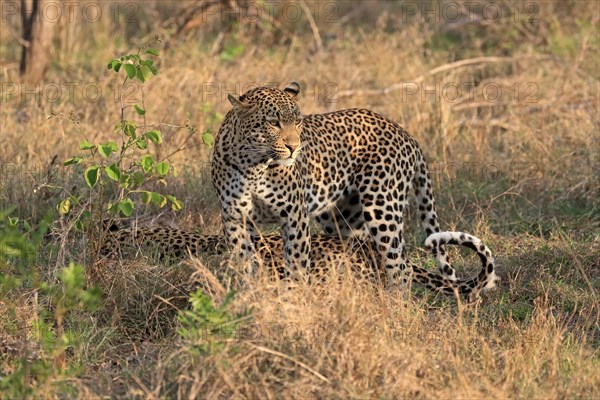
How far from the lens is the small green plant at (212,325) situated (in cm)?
493

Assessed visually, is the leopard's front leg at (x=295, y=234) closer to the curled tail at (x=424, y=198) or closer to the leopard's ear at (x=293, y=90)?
the leopard's ear at (x=293, y=90)

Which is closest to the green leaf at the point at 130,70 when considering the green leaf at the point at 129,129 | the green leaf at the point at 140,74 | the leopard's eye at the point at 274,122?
the green leaf at the point at 140,74

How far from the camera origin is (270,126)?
6.36 m

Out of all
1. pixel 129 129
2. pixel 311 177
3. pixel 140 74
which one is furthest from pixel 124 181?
pixel 311 177

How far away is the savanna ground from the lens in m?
4.93

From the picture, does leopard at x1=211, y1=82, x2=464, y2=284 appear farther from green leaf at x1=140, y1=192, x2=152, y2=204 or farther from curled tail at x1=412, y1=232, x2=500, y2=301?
green leaf at x1=140, y1=192, x2=152, y2=204

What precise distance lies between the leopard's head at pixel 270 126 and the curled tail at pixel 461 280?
96cm

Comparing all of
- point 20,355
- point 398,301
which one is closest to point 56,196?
point 20,355

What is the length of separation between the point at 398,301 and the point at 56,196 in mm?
3424

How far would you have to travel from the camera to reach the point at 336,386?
15.8 feet

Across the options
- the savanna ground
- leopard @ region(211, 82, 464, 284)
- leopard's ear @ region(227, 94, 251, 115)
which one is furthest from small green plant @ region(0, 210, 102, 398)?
leopard's ear @ region(227, 94, 251, 115)

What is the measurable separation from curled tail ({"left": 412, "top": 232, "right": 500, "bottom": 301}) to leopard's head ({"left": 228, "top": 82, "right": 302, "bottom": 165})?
0.96 meters

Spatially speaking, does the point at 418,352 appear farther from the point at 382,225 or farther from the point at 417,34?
the point at 417,34

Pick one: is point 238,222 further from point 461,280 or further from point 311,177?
point 461,280
